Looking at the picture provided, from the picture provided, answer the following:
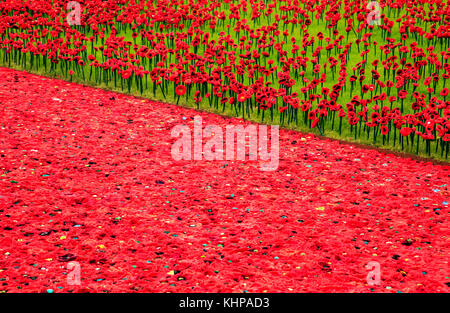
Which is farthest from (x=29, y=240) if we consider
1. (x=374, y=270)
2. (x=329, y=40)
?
(x=329, y=40)

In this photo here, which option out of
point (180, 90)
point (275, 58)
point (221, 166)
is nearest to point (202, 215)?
point (221, 166)

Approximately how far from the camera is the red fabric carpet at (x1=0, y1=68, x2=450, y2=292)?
542 cm

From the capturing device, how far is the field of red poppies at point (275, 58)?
33.7 ft

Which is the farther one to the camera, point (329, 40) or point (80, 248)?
point (329, 40)

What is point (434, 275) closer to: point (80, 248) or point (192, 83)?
point (80, 248)

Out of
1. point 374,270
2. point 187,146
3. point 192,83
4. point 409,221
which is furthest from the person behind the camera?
point 192,83

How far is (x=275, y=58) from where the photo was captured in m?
13.4

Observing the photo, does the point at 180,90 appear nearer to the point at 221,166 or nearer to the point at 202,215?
the point at 221,166

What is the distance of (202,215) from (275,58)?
24.7ft

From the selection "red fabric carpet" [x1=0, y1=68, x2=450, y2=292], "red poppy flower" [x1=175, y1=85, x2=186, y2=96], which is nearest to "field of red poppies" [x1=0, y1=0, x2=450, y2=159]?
"red poppy flower" [x1=175, y1=85, x2=186, y2=96]

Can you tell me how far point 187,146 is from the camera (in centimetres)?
923

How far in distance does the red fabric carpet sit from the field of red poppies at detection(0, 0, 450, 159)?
859 millimetres

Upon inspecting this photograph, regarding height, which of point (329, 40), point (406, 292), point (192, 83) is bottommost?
point (406, 292)

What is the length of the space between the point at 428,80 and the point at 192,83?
5143 mm
